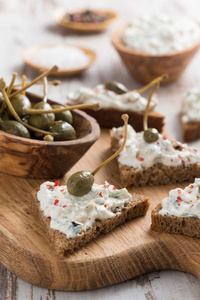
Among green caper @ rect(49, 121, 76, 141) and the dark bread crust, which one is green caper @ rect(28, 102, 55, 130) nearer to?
green caper @ rect(49, 121, 76, 141)

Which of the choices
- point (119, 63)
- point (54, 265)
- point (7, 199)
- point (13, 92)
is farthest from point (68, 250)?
point (119, 63)

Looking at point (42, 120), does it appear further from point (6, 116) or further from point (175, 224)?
point (175, 224)

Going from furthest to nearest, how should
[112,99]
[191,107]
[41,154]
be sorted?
[191,107] → [112,99] → [41,154]

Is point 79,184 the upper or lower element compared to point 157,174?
upper

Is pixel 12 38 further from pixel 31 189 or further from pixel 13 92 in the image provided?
pixel 31 189

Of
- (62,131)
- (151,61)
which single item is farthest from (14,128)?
(151,61)

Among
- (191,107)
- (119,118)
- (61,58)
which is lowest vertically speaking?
(61,58)
